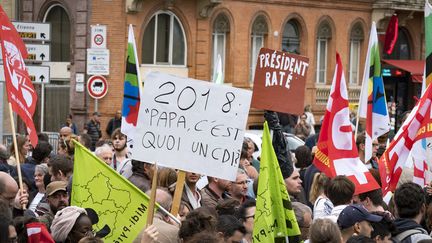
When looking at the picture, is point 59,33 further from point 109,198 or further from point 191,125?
point 191,125

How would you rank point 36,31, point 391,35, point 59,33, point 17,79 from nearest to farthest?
point 17,79 < point 36,31 < point 59,33 < point 391,35

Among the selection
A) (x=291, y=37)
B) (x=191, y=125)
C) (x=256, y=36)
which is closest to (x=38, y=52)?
(x=191, y=125)

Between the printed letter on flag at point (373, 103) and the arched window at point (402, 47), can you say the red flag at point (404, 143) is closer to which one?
the printed letter on flag at point (373, 103)

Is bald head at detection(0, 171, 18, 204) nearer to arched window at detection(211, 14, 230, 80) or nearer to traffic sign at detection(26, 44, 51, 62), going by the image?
traffic sign at detection(26, 44, 51, 62)

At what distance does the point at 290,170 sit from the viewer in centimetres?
1075

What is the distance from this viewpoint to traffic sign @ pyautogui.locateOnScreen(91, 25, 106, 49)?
2856cm

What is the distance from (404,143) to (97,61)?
1791cm

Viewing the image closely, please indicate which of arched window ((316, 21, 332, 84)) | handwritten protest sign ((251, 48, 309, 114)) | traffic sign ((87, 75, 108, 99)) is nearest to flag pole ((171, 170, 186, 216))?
handwritten protest sign ((251, 48, 309, 114))

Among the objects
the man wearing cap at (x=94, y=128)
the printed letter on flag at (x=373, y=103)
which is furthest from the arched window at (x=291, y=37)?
the printed letter on flag at (x=373, y=103)

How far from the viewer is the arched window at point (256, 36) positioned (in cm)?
3384

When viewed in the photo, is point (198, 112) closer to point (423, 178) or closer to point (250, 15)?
point (423, 178)

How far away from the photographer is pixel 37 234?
24.6 feet

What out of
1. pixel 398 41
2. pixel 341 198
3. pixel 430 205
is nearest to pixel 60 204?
pixel 341 198

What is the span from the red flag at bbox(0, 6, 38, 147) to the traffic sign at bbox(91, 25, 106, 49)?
654 inches
